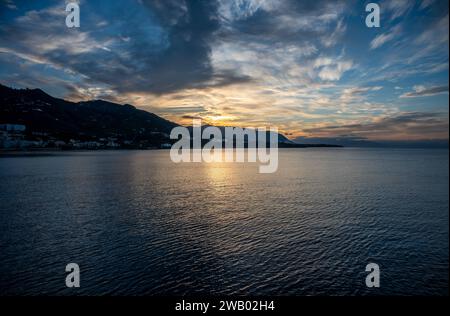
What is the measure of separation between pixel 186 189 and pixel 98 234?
115 feet

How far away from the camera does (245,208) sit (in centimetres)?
4541

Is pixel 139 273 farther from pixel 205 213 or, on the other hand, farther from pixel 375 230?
pixel 375 230

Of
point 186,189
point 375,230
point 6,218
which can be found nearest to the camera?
point 375,230

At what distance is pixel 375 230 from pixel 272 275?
18.9 m

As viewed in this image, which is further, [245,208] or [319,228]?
[245,208]

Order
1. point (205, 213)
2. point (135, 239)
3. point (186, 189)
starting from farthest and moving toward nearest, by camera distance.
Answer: point (186, 189) → point (205, 213) → point (135, 239)

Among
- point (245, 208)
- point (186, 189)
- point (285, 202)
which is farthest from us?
point (186, 189)

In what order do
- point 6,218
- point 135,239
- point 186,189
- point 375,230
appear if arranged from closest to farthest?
point 135,239 → point 375,230 → point 6,218 → point 186,189

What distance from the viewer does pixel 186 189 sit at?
2594 inches
